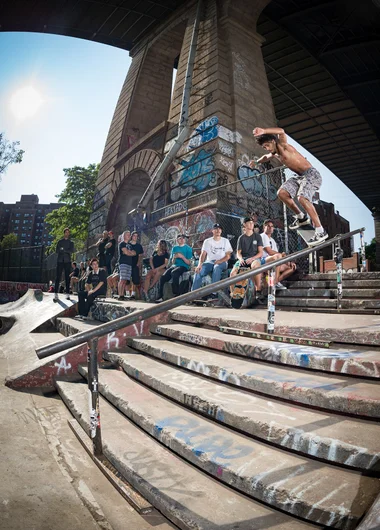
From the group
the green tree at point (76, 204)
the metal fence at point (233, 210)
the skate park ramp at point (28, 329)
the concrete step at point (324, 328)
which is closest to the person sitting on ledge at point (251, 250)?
the concrete step at point (324, 328)

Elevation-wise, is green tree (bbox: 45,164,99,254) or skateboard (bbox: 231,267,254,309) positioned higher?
green tree (bbox: 45,164,99,254)

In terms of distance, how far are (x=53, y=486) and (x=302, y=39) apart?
1767 cm

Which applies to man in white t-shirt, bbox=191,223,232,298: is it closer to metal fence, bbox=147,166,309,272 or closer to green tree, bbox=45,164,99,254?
metal fence, bbox=147,166,309,272

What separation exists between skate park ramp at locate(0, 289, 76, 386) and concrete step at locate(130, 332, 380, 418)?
245 cm

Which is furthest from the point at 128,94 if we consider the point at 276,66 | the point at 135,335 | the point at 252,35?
the point at 135,335

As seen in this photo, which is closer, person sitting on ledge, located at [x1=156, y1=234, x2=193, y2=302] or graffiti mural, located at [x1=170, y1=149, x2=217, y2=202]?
person sitting on ledge, located at [x1=156, y1=234, x2=193, y2=302]

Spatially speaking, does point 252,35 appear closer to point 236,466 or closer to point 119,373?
point 119,373

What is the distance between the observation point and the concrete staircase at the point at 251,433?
1462 millimetres

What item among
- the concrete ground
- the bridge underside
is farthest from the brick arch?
the concrete ground

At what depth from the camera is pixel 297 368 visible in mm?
2453

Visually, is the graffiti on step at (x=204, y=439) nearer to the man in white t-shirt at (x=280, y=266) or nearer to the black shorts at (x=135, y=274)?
the man in white t-shirt at (x=280, y=266)

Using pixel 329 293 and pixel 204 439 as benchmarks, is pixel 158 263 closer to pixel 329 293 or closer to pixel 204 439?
pixel 329 293

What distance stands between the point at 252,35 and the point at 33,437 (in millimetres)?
13806

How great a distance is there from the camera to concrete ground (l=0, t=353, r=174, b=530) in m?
1.59
